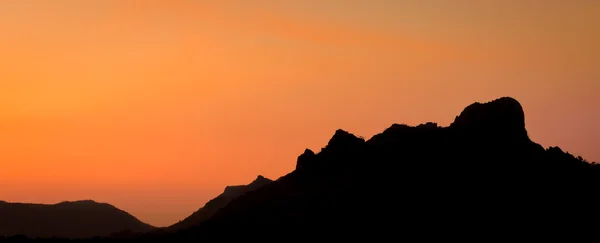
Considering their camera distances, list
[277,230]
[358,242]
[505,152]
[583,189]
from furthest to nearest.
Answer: [505,152], [583,189], [277,230], [358,242]

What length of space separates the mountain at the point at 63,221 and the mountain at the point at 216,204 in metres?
21.0

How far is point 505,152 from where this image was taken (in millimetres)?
81000

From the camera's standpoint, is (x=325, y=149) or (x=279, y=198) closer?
(x=279, y=198)

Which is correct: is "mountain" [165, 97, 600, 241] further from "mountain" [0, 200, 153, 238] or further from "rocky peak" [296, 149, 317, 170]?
"mountain" [0, 200, 153, 238]

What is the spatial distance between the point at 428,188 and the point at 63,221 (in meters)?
112

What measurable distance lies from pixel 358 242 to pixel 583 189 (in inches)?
1071

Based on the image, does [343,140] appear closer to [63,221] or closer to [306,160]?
[306,160]

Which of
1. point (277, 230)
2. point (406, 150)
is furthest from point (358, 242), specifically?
point (406, 150)

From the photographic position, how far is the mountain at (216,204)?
119 m

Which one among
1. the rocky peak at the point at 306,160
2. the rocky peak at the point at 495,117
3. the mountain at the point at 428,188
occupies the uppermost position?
the rocky peak at the point at 495,117

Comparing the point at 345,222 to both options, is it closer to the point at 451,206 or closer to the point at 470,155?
the point at 451,206

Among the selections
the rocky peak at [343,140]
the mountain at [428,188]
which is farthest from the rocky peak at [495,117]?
the rocky peak at [343,140]

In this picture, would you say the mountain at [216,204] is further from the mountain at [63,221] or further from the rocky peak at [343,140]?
the rocky peak at [343,140]

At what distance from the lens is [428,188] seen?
73312mm
